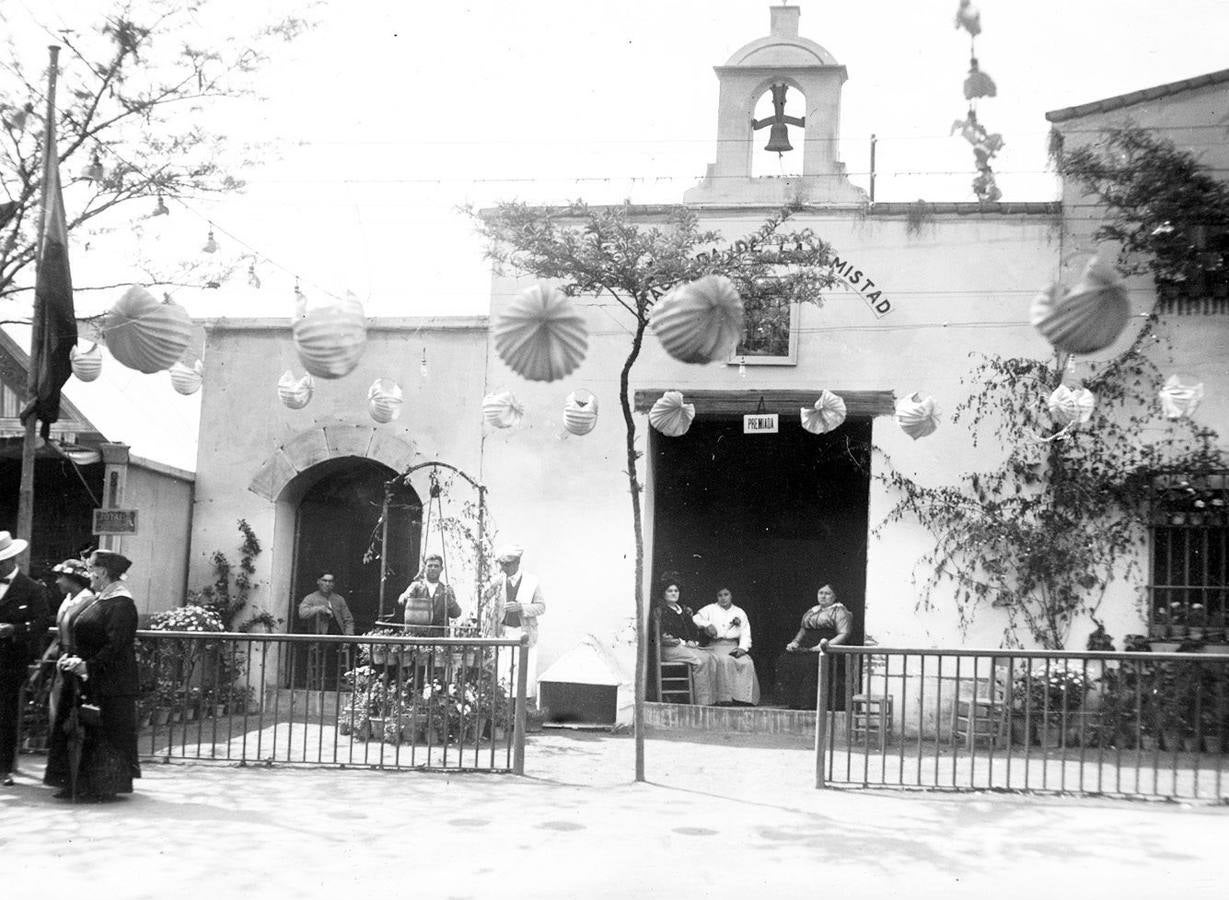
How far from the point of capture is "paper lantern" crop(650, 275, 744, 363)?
902cm

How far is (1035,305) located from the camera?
26.3ft

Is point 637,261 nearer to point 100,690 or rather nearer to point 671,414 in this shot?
point 671,414

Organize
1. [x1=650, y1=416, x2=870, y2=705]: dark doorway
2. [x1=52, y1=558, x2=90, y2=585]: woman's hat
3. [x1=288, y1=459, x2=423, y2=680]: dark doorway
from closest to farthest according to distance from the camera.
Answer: [x1=52, y1=558, x2=90, y2=585]: woman's hat < [x1=288, y1=459, x2=423, y2=680]: dark doorway < [x1=650, y1=416, x2=870, y2=705]: dark doorway

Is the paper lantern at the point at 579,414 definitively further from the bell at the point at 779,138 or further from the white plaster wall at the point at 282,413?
the bell at the point at 779,138

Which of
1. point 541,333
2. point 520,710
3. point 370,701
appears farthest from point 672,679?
point 541,333

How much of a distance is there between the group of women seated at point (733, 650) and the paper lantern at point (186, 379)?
594cm

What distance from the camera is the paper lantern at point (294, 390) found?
48.8 ft

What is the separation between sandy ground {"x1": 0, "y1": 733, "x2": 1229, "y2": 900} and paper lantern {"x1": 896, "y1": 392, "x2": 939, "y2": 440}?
4.78 m

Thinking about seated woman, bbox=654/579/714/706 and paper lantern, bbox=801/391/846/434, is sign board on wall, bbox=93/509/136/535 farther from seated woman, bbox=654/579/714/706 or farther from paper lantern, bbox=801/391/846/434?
paper lantern, bbox=801/391/846/434

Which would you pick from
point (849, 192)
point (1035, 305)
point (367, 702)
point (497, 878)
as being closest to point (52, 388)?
point (367, 702)

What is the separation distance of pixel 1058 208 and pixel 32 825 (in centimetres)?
1171

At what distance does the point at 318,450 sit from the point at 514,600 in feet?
12.3

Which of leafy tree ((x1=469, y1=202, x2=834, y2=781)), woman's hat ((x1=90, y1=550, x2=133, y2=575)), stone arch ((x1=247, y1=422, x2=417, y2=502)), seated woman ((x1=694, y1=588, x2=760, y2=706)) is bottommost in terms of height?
seated woman ((x1=694, y1=588, x2=760, y2=706))

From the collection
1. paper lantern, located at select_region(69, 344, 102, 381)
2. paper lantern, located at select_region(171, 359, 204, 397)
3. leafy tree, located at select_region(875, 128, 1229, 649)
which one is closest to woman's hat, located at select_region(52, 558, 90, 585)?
paper lantern, located at select_region(69, 344, 102, 381)
